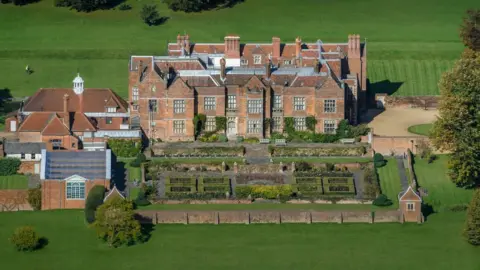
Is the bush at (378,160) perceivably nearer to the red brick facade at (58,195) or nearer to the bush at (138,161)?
the bush at (138,161)

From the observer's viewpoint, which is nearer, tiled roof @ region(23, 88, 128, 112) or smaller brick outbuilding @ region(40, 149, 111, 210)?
smaller brick outbuilding @ region(40, 149, 111, 210)

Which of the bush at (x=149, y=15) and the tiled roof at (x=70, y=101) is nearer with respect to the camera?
the tiled roof at (x=70, y=101)

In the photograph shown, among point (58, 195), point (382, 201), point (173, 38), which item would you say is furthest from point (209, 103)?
point (173, 38)

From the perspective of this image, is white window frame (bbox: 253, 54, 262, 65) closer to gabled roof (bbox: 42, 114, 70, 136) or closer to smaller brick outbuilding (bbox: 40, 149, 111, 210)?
gabled roof (bbox: 42, 114, 70, 136)

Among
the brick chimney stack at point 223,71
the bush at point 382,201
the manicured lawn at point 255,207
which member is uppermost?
the brick chimney stack at point 223,71

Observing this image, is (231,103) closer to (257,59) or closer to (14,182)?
(257,59)

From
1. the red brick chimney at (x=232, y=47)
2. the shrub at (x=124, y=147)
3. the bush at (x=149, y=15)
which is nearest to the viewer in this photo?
the shrub at (x=124, y=147)

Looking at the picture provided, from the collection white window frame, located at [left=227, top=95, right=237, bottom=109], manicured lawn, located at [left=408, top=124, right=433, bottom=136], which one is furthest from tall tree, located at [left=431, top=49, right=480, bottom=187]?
white window frame, located at [left=227, top=95, right=237, bottom=109]

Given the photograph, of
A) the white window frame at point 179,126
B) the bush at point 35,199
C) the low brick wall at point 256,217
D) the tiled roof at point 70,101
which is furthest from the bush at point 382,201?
the bush at point 35,199
